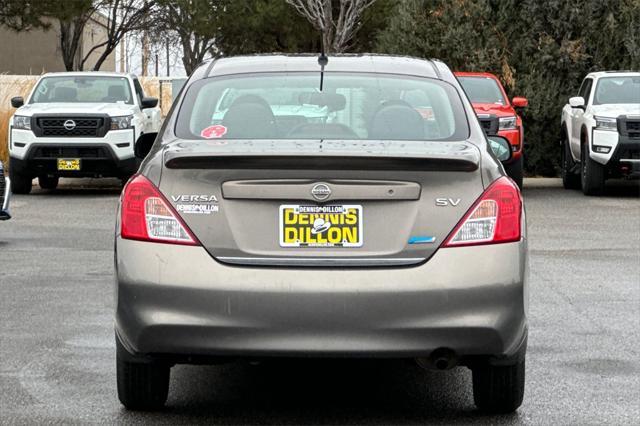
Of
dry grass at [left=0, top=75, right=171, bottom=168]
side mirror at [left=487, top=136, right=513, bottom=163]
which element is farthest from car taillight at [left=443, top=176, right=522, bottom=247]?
dry grass at [left=0, top=75, right=171, bottom=168]

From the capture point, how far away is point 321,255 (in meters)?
5.73

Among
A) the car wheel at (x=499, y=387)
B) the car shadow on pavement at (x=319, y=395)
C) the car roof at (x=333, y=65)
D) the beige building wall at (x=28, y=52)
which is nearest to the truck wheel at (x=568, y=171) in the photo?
the car shadow on pavement at (x=319, y=395)

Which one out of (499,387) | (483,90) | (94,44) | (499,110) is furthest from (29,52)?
(499,387)

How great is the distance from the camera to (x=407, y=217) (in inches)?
228

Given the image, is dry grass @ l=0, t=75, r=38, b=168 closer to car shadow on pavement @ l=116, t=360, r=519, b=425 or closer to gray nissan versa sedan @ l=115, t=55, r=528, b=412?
car shadow on pavement @ l=116, t=360, r=519, b=425

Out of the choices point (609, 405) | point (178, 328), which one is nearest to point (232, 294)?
point (178, 328)

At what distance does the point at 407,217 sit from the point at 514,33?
20.6 metres

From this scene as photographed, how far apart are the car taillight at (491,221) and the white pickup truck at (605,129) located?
48.2 ft

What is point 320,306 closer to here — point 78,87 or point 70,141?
point 70,141

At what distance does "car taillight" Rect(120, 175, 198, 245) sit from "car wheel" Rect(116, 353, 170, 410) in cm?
64

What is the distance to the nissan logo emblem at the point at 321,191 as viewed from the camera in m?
5.75

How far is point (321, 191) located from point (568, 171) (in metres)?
17.6

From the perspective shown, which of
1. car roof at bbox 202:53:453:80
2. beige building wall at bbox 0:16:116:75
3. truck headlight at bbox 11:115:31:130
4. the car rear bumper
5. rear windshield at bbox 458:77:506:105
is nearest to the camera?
the car rear bumper

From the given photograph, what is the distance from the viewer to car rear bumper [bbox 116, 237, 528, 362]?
5652 mm
